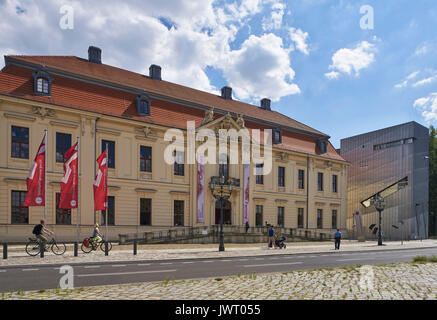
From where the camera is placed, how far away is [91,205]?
29938 millimetres

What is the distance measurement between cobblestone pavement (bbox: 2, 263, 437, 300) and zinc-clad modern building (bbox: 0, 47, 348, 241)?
2124cm

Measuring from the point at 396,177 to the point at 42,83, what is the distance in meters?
43.6

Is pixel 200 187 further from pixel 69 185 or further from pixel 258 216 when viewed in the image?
pixel 69 185

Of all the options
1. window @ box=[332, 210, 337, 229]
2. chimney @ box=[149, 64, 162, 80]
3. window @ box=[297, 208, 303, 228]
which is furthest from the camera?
window @ box=[332, 210, 337, 229]

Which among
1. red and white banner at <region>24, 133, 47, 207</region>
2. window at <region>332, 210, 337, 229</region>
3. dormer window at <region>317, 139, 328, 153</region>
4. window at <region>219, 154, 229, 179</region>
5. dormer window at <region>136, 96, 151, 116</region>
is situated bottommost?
window at <region>332, 210, 337, 229</region>

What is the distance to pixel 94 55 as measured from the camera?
1432 inches

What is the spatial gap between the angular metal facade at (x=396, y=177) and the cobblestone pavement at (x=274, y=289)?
3992cm

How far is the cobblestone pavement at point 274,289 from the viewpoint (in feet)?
25.9

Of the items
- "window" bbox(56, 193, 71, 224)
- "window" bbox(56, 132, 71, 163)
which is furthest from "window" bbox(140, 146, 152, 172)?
"window" bbox(56, 193, 71, 224)

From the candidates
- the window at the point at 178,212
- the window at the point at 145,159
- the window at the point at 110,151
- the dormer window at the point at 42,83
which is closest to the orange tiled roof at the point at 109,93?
the dormer window at the point at 42,83

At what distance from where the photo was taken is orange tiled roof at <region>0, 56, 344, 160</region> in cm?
2795

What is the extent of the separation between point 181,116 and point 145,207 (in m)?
9.17

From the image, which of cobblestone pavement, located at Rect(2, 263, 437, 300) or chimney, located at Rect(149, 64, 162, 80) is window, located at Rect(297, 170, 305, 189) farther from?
cobblestone pavement, located at Rect(2, 263, 437, 300)
